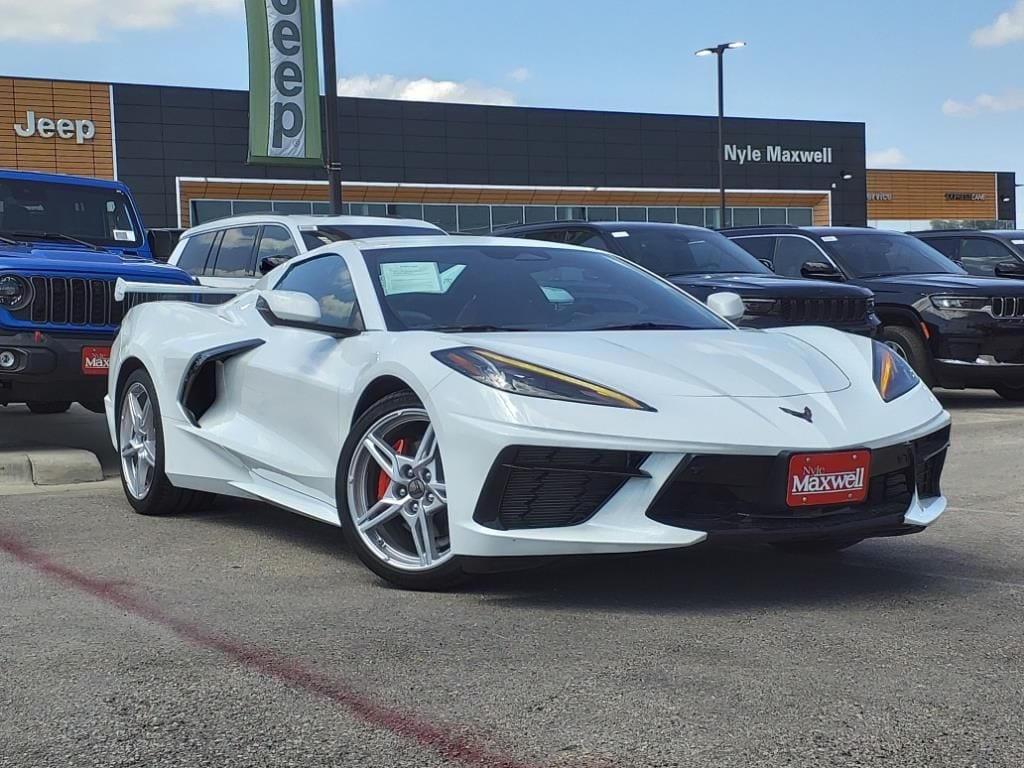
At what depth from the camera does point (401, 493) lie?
4512 mm

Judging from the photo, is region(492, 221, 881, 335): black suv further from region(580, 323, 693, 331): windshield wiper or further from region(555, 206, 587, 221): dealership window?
region(555, 206, 587, 221): dealership window

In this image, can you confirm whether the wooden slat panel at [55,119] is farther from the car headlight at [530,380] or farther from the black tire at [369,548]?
the car headlight at [530,380]

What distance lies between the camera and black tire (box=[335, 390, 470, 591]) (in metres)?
4.36

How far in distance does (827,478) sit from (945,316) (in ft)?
24.8

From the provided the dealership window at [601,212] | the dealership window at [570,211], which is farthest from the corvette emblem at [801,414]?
the dealership window at [601,212]

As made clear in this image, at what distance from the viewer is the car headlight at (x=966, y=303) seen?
36.5 ft

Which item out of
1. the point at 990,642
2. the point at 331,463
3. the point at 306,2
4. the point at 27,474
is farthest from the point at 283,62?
the point at 990,642

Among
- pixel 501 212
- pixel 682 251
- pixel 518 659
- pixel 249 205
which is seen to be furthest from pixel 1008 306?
pixel 501 212

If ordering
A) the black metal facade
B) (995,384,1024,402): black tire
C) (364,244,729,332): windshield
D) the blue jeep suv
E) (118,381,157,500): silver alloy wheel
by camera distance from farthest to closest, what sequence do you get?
the black metal facade
(995,384,1024,402): black tire
the blue jeep suv
(118,381,157,500): silver alloy wheel
(364,244,729,332): windshield

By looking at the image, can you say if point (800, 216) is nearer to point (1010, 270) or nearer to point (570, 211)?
point (570, 211)

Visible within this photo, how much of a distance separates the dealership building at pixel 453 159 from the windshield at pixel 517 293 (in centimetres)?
3107

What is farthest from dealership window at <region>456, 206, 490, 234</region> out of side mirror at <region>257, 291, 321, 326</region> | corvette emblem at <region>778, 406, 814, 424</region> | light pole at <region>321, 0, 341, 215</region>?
corvette emblem at <region>778, 406, 814, 424</region>

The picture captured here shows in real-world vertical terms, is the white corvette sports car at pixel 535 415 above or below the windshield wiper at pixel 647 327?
below

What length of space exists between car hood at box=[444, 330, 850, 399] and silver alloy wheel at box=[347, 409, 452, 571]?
0.35m
